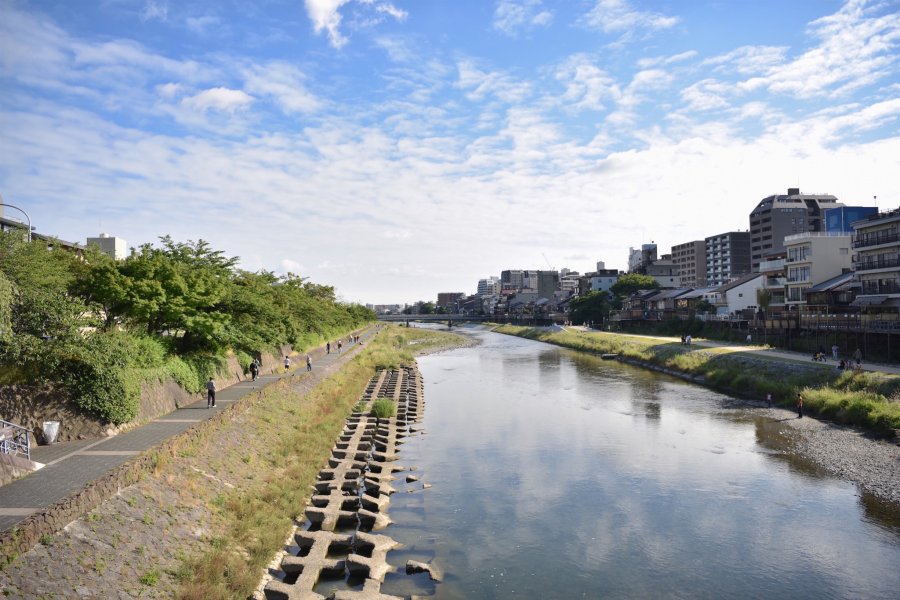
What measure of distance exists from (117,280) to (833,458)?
29.7 m

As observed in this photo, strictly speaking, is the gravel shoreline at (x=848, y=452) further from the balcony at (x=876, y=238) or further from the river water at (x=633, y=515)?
the balcony at (x=876, y=238)

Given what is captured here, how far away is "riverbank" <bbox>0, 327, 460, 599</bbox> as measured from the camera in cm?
952

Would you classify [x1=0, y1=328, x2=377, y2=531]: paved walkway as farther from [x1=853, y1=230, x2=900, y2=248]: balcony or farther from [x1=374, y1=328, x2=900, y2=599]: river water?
[x1=853, y1=230, x2=900, y2=248]: balcony

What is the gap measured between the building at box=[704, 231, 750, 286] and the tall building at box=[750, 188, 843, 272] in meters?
9.41

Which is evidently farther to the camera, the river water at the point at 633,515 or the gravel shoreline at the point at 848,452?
the gravel shoreline at the point at 848,452

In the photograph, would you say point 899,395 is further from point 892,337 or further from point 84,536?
point 84,536

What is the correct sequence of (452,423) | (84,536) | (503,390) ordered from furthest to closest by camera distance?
(503,390) < (452,423) < (84,536)

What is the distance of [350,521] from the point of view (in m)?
16.0

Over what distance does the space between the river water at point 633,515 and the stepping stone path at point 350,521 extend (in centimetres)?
64

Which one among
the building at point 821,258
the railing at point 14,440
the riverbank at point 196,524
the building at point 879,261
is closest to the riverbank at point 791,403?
the building at point 879,261

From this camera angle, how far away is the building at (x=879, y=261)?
39281mm

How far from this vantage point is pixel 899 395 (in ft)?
85.5

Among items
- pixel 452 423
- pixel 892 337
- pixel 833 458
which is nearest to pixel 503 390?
pixel 452 423

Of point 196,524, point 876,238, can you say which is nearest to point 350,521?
point 196,524
